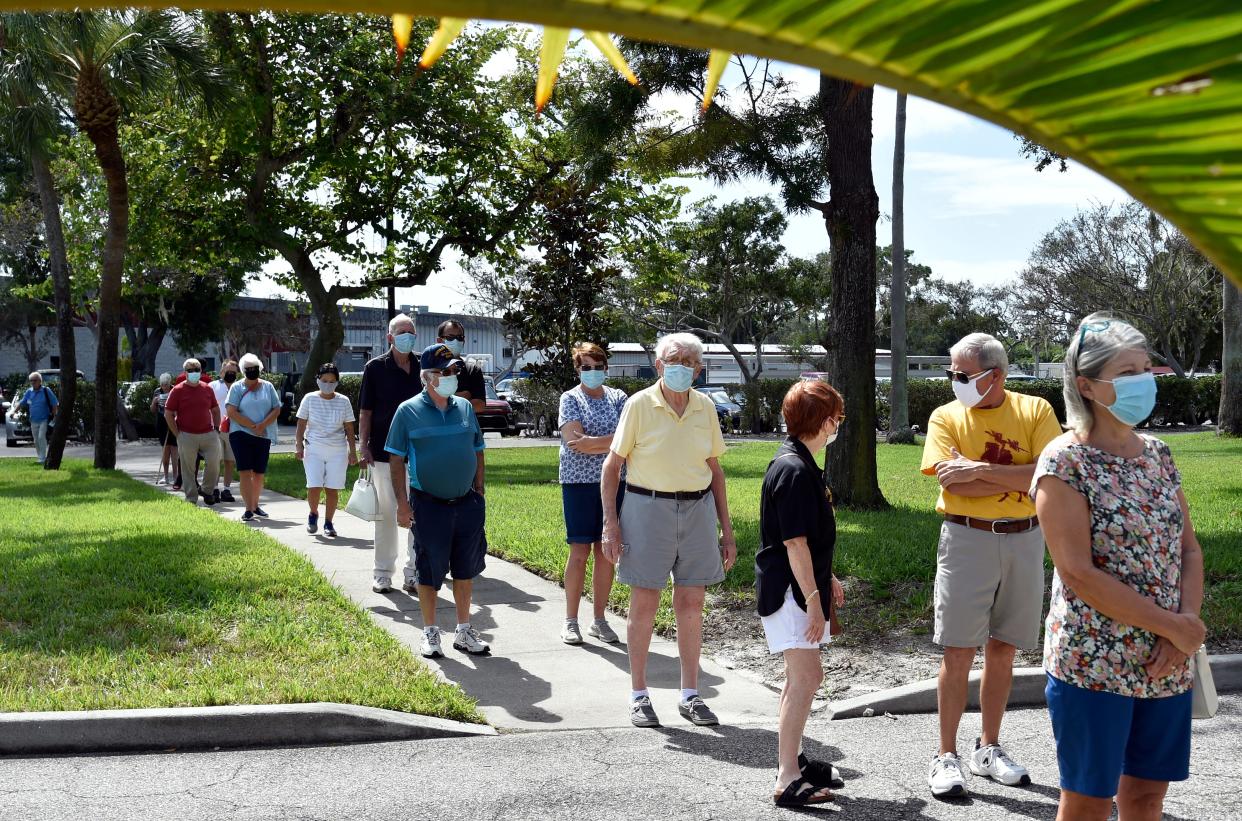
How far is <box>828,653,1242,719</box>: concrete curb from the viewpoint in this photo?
6.21 metres

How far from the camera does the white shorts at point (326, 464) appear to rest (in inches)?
442

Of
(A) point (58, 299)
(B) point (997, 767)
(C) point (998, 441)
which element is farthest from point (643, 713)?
(A) point (58, 299)

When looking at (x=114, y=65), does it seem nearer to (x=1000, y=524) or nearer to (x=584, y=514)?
Result: (x=584, y=514)

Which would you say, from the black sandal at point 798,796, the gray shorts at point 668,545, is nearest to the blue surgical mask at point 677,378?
the gray shorts at point 668,545

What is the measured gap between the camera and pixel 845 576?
27.8 ft

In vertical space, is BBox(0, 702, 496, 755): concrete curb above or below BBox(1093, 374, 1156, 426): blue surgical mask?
below

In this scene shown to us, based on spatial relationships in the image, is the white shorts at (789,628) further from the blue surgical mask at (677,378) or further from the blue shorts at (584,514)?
→ the blue shorts at (584,514)

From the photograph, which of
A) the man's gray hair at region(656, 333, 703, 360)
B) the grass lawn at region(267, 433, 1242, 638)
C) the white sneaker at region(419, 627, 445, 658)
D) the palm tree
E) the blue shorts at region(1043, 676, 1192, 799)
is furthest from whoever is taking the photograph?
the palm tree

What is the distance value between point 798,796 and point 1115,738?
67.2 inches

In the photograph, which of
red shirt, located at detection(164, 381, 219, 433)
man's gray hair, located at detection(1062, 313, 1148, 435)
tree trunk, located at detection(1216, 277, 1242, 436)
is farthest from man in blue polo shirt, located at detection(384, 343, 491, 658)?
tree trunk, located at detection(1216, 277, 1242, 436)

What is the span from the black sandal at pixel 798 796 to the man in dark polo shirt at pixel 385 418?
4655 mm

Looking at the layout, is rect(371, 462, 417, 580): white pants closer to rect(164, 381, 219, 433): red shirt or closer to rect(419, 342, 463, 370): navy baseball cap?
rect(419, 342, 463, 370): navy baseball cap

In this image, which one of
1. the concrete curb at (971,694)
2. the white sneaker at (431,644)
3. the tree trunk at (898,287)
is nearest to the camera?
the concrete curb at (971,694)

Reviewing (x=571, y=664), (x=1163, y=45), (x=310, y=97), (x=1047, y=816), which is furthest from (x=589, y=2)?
(x=310, y=97)
